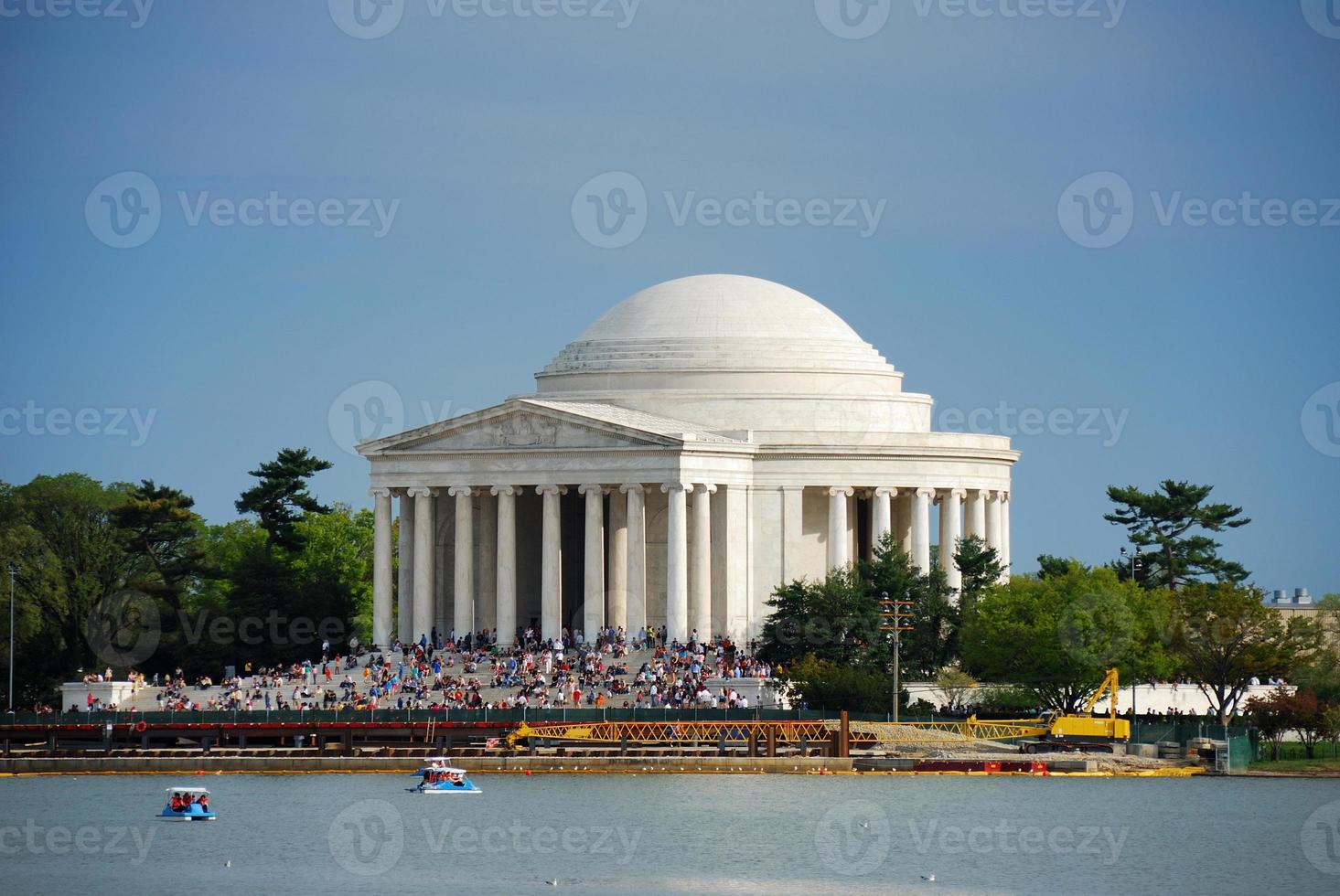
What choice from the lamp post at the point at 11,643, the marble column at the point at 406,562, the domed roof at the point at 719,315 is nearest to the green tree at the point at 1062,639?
the domed roof at the point at 719,315

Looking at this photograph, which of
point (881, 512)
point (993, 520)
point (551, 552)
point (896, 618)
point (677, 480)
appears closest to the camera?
point (896, 618)

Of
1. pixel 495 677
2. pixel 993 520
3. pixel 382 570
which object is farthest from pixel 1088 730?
pixel 382 570

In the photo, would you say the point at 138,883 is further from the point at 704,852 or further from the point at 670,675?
the point at 670,675

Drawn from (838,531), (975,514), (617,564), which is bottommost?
(617,564)

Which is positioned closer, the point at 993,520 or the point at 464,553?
the point at 464,553

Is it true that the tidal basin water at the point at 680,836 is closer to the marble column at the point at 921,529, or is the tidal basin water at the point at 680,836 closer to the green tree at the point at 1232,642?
the green tree at the point at 1232,642

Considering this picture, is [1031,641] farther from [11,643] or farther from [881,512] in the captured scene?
[11,643]
